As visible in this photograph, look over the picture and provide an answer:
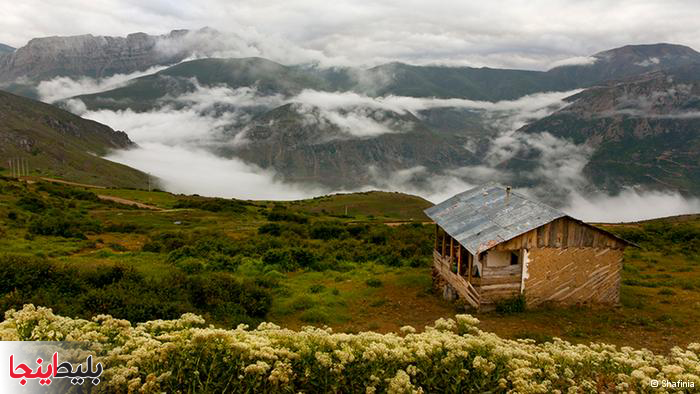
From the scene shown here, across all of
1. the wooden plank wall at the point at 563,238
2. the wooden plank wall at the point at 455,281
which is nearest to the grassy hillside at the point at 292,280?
the wooden plank wall at the point at 455,281

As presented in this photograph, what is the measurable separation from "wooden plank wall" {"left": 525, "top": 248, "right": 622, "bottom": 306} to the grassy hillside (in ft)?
2.01

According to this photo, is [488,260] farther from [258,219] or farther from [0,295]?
[258,219]

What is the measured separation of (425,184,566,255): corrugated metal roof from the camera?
58.1ft

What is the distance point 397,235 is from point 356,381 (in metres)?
34.2

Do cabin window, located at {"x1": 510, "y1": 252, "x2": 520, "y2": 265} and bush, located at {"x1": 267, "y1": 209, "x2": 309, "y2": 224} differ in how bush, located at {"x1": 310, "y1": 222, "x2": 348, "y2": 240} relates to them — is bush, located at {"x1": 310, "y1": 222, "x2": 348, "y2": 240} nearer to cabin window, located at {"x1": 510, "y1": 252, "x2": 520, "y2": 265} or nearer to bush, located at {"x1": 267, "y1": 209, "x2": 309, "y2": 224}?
bush, located at {"x1": 267, "y1": 209, "x2": 309, "y2": 224}

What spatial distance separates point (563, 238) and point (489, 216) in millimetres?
3232

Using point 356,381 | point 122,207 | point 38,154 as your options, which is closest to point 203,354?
point 356,381

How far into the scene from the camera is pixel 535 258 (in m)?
18.1

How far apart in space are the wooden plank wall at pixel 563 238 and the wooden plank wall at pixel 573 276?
24 cm

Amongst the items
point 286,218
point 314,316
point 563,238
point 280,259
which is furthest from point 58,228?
point 563,238

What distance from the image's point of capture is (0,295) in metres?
14.9

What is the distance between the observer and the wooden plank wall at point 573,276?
18.2m

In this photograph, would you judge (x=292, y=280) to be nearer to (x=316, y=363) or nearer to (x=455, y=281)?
(x=455, y=281)

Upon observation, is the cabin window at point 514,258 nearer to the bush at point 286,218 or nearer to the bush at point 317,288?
the bush at point 317,288
